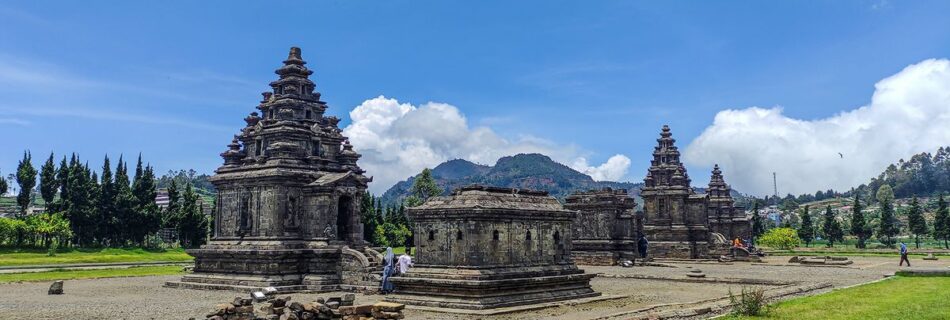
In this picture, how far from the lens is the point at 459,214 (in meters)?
22.1

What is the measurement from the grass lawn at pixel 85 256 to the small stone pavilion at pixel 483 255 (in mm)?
41015

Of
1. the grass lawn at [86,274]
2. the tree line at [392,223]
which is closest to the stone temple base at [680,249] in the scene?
the tree line at [392,223]

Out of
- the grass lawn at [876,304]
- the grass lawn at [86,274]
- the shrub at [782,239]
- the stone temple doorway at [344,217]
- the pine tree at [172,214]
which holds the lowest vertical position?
the grass lawn at [876,304]

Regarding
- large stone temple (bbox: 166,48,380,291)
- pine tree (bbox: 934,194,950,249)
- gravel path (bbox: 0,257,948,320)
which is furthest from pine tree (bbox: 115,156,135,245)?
pine tree (bbox: 934,194,950,249)

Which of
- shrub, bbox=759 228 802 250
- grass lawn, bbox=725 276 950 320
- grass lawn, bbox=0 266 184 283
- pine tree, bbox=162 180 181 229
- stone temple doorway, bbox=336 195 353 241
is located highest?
pine tree, bbox=162 180 181 229

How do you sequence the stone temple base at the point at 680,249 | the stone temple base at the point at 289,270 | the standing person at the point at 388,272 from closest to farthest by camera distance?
the standing person at the point at 388,272, the stone temple base at the point at 289,270, the stone temple base at the point at 680,249

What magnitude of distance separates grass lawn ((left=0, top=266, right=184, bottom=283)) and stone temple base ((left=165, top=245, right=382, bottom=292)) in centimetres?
958

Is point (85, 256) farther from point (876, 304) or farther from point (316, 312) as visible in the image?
point (876, 304)

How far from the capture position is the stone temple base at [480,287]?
21141 millimetres

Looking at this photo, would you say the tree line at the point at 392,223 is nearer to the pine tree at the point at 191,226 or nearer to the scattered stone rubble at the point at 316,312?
the pine tree at the point at 191,226

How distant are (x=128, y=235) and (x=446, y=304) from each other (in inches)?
2289

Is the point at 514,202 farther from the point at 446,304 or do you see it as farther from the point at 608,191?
the point at 608,191

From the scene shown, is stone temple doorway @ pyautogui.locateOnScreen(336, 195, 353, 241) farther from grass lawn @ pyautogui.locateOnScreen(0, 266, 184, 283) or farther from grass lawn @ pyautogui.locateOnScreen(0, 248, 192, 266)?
grass lawn @ pyautogui.locateOnScreen(0, 248, 192, 266)

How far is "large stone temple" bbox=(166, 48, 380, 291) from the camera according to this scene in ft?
101
